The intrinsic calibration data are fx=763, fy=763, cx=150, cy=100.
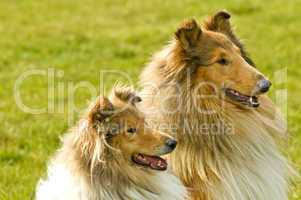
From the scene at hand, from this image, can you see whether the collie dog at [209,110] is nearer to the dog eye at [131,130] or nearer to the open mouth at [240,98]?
the open mouth at [240,98]

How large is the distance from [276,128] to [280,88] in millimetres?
5033

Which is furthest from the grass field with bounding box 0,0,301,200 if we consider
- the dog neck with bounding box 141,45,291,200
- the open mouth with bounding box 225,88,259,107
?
the open mouth with bounding box 225,88,259,107

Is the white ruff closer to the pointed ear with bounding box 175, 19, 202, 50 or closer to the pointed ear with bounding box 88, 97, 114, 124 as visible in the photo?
the pointed ear with bounding box 88, 97, 114, 124

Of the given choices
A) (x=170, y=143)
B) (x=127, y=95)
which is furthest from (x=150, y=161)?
(x=127, y=95)

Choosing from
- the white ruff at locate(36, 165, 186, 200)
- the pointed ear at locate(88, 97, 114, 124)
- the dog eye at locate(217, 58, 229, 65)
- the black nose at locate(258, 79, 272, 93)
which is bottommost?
the white ruff at locate(36, 165, 186, 200)

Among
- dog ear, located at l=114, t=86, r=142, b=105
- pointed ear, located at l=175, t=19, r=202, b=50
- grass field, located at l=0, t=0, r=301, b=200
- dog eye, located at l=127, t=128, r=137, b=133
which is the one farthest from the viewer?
grass field, located at l=0, t=0, r=301, b=200

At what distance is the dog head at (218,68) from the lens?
20.6 ft

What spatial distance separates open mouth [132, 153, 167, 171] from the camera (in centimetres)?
571

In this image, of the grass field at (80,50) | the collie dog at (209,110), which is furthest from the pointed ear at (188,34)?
the grass field at (80,50)

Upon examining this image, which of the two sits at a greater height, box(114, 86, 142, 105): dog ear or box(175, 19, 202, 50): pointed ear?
box(175, 19, 202, 50): pointed ear

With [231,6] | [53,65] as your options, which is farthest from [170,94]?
[231,6]

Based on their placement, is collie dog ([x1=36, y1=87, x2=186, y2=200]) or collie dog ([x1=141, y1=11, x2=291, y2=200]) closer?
collie dog ([x1=36, y1=87, x2=186, y2=200])

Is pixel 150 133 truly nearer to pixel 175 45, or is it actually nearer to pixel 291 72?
pixel 175 45

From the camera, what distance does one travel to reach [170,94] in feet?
20.6
